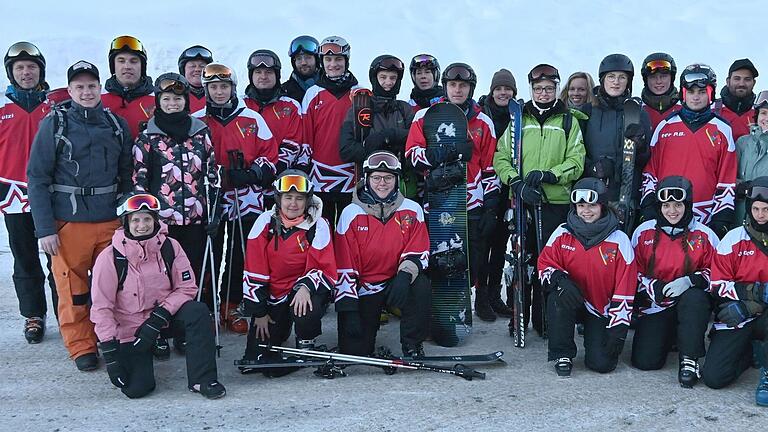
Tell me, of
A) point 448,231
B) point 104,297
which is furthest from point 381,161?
point 104,297

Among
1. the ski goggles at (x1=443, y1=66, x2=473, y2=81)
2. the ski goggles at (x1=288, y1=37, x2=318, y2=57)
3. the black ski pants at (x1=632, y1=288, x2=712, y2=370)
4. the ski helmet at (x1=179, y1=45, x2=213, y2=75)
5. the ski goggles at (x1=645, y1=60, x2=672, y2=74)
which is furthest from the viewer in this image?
the ski goggles at (x1=288, y1=37, x2=318, y2=57)

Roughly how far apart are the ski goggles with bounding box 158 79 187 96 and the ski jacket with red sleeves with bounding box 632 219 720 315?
10.8 feet

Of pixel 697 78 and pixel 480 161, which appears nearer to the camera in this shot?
pixel 697 78

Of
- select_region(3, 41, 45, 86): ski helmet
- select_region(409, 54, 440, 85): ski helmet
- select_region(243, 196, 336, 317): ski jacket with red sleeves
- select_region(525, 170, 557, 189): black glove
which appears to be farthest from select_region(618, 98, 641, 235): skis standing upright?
select_region(3, 41, 45, 86): ski helmet

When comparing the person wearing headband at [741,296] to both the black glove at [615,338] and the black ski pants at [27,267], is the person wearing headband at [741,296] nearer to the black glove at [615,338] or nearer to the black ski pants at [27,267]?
the black glove at [615,338]

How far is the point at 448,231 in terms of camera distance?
17.7ft

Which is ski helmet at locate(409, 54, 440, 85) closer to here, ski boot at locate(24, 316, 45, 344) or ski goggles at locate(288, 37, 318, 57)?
ski goggles at locate(288, 37, 318, 57)

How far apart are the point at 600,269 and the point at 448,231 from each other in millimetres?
1208

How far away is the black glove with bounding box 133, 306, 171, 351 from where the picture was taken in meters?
4.14

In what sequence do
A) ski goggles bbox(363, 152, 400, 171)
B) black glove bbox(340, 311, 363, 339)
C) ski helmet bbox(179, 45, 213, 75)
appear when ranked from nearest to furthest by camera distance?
black glove bbox(340, 311, 363, 339) < ski goggles bbox(363, 152, 400, 171) < ski helmet bbox(179, 45, 213, 75)

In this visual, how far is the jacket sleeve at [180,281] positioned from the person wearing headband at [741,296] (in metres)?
3.23

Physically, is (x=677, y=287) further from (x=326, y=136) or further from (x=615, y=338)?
(x=326, y=136)

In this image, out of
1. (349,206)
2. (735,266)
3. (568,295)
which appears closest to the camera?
(735,266)

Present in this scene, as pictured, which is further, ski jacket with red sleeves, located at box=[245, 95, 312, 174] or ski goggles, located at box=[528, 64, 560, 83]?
ski jacket with red sleeves, located at box=[245, 95, 312, 174]
